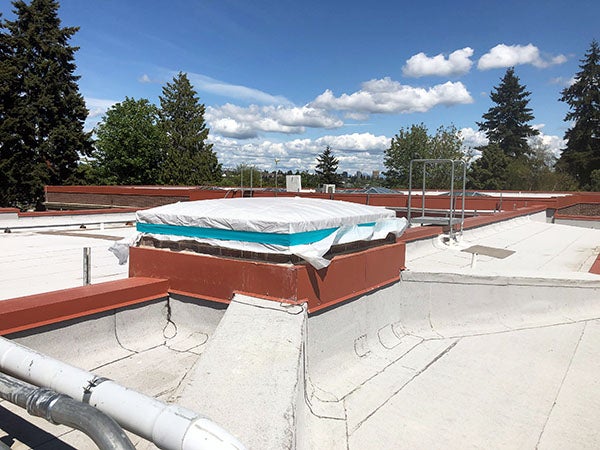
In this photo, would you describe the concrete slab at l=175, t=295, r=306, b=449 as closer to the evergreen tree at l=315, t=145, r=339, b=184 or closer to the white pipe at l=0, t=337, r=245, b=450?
the white pipe at l=0, t=337, r=245, b=450

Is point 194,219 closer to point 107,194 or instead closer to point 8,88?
point 107,194

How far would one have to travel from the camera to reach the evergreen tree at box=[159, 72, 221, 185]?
192 feet

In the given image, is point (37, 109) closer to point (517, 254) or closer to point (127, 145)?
point (127, 145)

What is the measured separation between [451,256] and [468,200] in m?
11.3

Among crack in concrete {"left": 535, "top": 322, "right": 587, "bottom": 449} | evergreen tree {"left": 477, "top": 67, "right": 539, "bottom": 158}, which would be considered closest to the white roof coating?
crack in concrete {"left": 535, "top": 322, "right": 587, "bottom": 449}

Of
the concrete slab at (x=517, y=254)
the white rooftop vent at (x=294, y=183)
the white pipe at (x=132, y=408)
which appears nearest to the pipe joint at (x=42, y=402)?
the white pipe at (x=132, y=408)

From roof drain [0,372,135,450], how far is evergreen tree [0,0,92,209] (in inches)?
1615

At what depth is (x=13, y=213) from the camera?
16625 mm

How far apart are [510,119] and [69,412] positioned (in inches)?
3355

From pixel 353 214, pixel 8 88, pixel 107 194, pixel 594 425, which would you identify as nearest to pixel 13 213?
pixel 107 194

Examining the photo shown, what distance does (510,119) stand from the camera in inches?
2997

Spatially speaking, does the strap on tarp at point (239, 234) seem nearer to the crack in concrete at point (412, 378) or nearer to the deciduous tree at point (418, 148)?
the crack in concrete at point (412, 378)

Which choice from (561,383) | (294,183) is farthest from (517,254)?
(294,183)

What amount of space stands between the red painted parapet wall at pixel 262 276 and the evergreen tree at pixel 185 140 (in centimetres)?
5413
